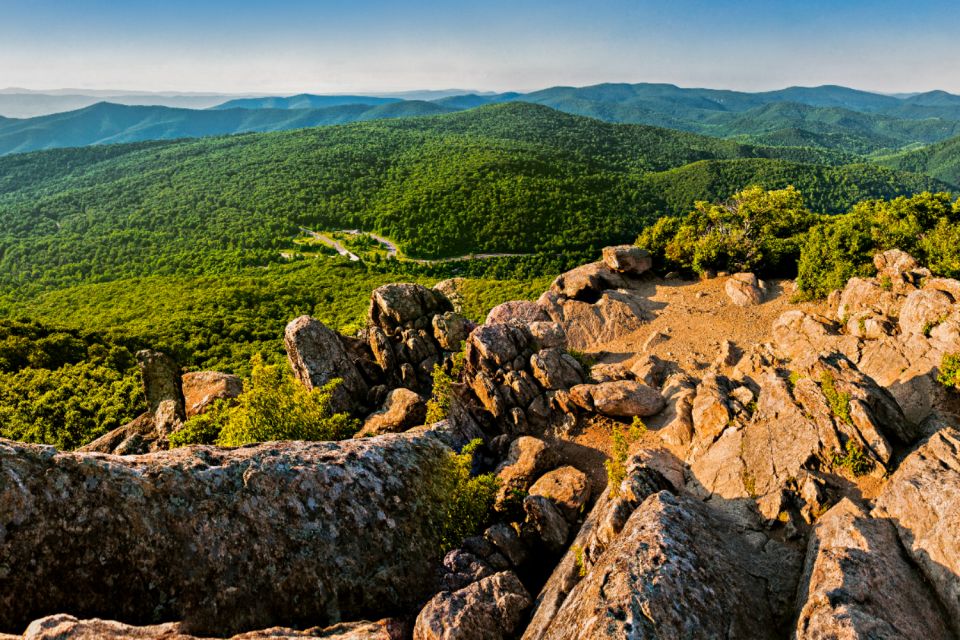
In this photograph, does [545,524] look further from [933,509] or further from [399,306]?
[399,306]

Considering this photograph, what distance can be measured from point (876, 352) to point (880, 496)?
985cm

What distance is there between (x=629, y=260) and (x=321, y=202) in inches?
4669

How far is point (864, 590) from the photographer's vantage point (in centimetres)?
861

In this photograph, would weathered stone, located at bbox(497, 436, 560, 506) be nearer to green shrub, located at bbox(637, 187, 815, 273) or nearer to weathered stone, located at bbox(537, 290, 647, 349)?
weathered stone, located at bbox(537, 290, 647, 349)

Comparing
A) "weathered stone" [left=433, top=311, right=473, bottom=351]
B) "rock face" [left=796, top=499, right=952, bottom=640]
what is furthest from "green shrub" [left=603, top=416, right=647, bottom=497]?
"weathered stone" [left=433, top=311, right=473, bottom=351]

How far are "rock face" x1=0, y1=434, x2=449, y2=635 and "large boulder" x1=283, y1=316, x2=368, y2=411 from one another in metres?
10.3

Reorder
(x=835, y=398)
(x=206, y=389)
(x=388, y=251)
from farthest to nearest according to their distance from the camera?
(x=388, y=251), (x=206, y=389), (x=835, y=398)

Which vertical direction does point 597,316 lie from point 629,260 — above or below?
below

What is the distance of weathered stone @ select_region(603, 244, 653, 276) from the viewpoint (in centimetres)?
3603

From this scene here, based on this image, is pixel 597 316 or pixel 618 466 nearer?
pixel 618 466

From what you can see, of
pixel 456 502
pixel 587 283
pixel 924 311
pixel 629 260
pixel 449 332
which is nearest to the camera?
pixel 456 502

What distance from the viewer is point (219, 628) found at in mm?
8828

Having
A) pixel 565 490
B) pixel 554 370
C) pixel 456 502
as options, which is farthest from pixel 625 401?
pixel 456 502

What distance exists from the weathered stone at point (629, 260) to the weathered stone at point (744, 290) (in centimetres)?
616
